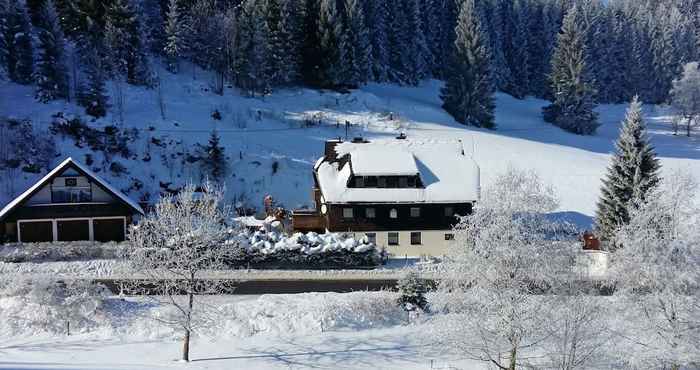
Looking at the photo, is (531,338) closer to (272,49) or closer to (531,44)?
(272,49)

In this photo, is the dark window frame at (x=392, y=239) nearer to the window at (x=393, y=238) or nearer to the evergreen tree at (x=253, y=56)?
the window at (x=393, y=238)

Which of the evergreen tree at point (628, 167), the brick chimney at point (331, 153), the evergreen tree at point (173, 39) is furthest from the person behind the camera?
the evergreen tree at point (173, 39)

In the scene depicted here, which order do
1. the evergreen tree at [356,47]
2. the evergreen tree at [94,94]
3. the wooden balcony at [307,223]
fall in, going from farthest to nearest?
the evergreen tree at [356,47] → the evergreen tree at [94,94] → the wooden balcony at [307,223]

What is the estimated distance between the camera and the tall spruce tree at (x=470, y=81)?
72875 millimetres

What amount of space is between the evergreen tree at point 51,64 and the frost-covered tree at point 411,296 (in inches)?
1602

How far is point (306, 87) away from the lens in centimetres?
7206

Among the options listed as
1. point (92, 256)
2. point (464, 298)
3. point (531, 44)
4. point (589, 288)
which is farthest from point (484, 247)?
point (531, 44)

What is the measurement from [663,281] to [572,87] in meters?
64.6

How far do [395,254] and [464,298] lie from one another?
16946 millimetres

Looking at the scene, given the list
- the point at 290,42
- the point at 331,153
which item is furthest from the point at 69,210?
the point at 290,42

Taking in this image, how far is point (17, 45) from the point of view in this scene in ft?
184

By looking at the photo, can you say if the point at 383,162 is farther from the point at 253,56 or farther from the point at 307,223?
the point at 253,56

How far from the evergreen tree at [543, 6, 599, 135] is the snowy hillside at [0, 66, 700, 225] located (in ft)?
→ 6.82

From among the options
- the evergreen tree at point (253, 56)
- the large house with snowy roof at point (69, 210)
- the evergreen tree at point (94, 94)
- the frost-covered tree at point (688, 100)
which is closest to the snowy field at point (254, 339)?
the large house with snowy roof at point (69, 210)
